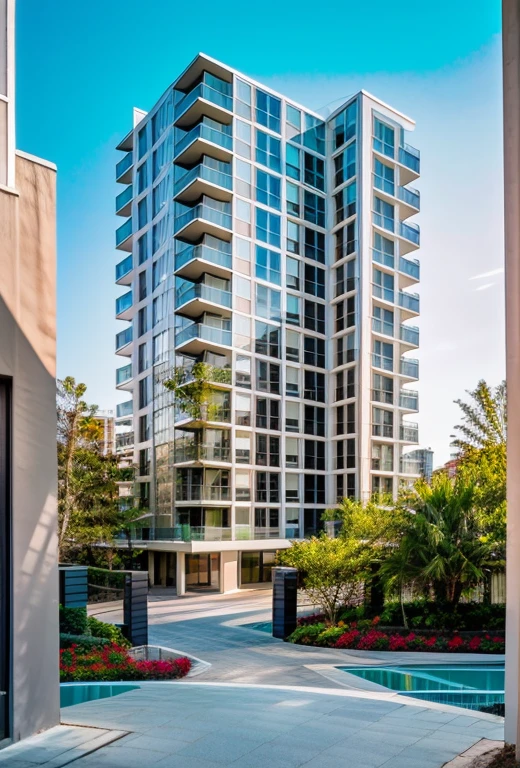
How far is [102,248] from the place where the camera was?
138ft

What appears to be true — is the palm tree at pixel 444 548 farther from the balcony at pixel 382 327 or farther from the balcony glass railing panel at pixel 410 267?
the balcony glass railing panel at pixel 410 267

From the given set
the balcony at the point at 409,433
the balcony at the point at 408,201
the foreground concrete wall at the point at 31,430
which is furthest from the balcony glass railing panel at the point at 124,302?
the foreground concrete wall at the point at 31,430

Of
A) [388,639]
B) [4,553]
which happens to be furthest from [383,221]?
[4,553]

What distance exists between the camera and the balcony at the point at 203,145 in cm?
3416

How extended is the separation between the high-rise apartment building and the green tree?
42.0 ft

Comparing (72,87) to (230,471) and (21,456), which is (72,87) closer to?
(21,456)

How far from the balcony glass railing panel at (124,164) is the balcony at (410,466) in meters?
23.6

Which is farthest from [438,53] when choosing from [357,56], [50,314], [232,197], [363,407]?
[363,407]

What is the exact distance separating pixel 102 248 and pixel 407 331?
19005 mm

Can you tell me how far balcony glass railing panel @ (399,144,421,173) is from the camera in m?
41.2

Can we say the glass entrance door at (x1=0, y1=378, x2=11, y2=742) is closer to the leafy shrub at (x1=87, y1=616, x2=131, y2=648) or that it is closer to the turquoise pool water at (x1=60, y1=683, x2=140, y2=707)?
the turquoise pool water at (x1=60, y1=683, x2=140, y2=707)

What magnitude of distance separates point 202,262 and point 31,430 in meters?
28.2

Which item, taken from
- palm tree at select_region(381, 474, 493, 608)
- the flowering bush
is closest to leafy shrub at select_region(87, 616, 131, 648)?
the flowering bush

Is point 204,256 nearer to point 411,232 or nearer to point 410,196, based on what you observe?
point 411,232
